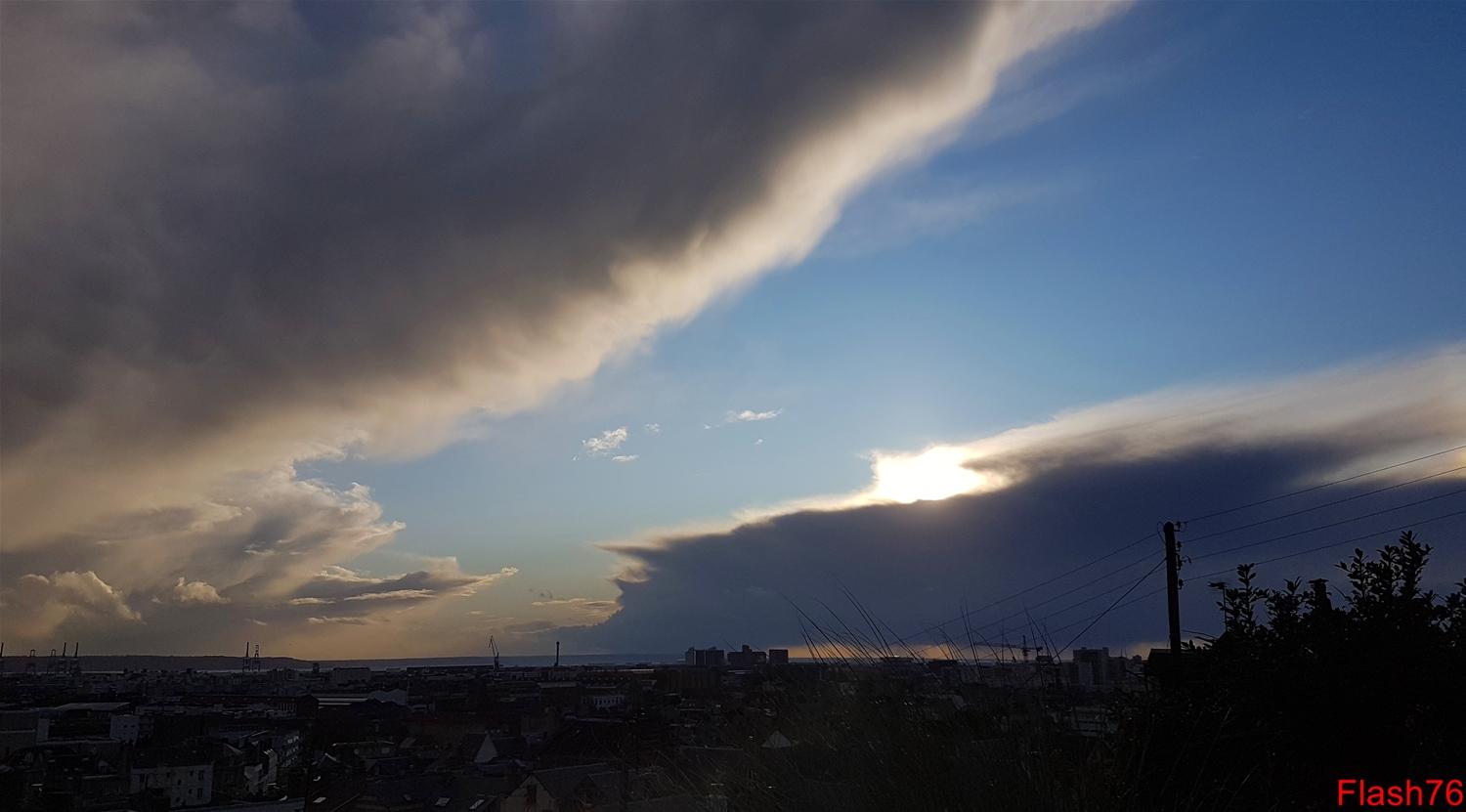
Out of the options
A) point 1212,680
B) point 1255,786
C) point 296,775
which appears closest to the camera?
point 1255,786

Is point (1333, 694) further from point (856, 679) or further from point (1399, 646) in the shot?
point (856, 679)

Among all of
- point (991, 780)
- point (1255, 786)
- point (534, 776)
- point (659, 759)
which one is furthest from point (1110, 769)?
point (534, 776)

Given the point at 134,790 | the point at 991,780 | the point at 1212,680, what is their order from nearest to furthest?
the point at 991,780, the point at 1212,680, the point at 134,790

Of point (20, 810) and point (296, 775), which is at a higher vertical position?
point (20, 810)

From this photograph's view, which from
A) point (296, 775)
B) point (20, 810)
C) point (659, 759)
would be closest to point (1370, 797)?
point (659, 759)

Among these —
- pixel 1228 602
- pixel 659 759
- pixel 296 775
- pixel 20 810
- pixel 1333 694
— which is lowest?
pixel 296 775

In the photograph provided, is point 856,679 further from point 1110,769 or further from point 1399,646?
point 1399,646

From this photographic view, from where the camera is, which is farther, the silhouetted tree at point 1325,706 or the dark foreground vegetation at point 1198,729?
the silhouetted tree at point 1325,706

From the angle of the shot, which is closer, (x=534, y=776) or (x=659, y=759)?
(x=659, y=759)

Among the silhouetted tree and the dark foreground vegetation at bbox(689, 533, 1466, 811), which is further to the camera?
the silhouetted tree
